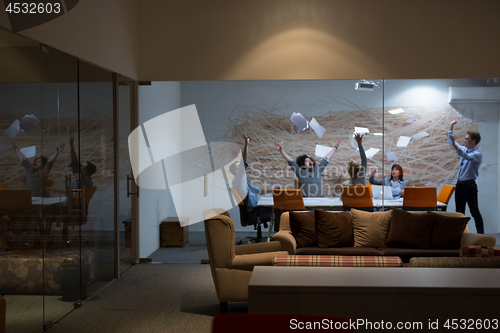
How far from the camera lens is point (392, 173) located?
5984 mm

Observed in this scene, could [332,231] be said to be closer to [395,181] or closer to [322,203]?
[322,203]

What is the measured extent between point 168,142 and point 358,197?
8.88 ft

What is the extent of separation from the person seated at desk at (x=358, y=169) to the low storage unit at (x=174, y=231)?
2.30 m

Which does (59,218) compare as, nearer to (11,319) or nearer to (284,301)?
(11,319)

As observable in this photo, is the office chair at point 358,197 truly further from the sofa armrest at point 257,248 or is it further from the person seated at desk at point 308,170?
the sofa armrest at point 257,248

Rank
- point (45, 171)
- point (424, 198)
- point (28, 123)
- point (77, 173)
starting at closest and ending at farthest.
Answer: point (28, 123) → point (45, 171) → point (77, 173) → point (424, 198)

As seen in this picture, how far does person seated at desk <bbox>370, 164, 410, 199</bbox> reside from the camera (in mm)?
5965

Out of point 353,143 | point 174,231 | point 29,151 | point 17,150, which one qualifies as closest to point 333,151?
point 353,143

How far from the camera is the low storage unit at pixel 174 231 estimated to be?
20.1 feet

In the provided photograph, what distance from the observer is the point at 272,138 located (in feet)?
19.7

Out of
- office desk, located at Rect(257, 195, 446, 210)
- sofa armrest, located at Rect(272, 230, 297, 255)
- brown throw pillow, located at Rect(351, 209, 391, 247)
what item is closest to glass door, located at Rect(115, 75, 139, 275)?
office desk, located at Rect(257, 195, 446, 210)

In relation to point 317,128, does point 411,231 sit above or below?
below

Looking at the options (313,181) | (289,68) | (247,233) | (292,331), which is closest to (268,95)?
(289,68)

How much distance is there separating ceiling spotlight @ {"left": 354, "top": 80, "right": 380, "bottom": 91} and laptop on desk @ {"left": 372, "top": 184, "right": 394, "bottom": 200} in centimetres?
134
